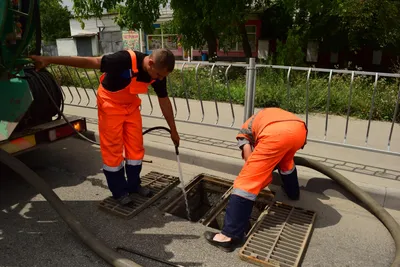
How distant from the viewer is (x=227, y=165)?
4.14m

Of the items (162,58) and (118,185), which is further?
(118,185)

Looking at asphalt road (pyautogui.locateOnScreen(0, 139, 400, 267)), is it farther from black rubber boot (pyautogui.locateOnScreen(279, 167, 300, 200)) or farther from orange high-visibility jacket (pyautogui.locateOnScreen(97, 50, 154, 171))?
orange high-visibility jacket (pyautogui.locateOnScreen(97, 50, 154, 171))

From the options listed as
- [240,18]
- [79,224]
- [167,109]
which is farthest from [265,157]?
[240,18]

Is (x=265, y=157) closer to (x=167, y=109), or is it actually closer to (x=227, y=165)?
(x=167, y=109)

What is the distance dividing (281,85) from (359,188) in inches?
170

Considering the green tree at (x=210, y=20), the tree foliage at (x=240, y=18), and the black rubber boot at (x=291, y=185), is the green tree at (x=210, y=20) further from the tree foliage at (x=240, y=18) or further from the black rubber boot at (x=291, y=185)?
the black rubber boot at (x=291, y=185)

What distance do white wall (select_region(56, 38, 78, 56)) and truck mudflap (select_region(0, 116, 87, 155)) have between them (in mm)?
30343

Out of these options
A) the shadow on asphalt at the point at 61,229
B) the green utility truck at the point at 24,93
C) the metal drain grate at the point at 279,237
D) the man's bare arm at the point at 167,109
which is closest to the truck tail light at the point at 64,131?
the green utility truck at the point at 24,93

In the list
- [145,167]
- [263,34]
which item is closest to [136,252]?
[145,167]

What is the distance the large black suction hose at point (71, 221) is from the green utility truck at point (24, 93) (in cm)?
66

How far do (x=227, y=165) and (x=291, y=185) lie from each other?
0.97 m

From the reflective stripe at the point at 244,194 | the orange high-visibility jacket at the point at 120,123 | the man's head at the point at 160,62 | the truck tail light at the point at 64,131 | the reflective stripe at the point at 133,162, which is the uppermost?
the man's head at the point at 160,62

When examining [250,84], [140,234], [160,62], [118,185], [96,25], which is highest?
[96,25]

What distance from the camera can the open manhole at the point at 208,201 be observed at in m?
3.33
